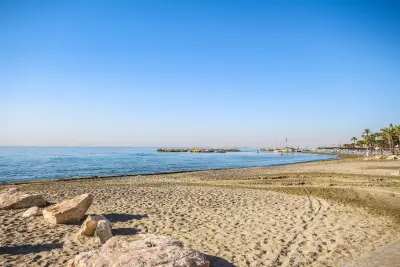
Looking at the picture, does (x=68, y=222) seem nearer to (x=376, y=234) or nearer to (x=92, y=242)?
(x=92, y=242)

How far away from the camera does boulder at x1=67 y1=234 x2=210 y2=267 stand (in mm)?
4580

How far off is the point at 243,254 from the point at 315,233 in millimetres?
3043

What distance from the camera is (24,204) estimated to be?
11.4 metres

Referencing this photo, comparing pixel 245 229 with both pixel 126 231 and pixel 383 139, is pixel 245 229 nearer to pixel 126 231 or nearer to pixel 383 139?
pixel 126 231

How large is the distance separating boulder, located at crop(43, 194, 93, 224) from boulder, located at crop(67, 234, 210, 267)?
458cm

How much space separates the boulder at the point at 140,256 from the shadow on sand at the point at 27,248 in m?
2.53

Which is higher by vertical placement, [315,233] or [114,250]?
[114,250]

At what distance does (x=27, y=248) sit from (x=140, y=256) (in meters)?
4.28

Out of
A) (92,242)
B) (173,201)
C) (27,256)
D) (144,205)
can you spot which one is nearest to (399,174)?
(173,201)

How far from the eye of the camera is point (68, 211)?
915 cm

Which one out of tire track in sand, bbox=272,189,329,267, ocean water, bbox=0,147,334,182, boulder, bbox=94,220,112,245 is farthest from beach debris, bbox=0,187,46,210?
ocean water, bbox=0,147,334,182

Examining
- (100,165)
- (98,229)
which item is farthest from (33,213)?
(100,165)

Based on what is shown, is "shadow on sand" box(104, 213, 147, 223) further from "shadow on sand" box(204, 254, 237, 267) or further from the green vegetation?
the green vegetation

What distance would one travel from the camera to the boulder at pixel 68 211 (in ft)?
29.6
